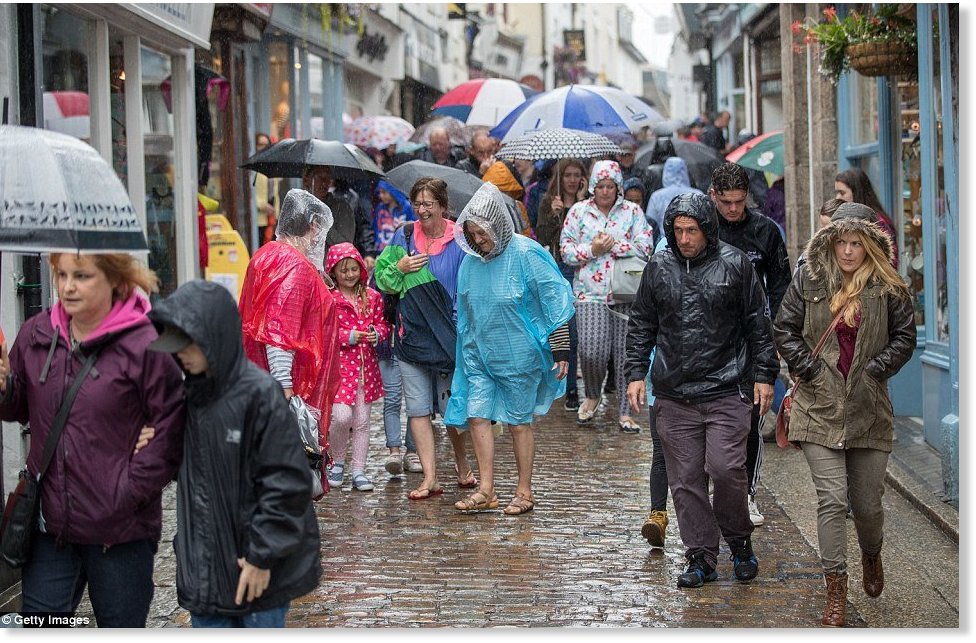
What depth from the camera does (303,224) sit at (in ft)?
22.4

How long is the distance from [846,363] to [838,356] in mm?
48

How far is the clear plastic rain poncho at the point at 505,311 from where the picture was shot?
25.0 ft

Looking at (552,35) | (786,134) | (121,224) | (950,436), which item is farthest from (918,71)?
(552,35)

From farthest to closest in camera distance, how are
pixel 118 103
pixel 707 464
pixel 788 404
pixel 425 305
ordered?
pixel 118 103
pixel 425 305
pixel 707 464
pixel 788 404

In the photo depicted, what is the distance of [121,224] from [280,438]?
877mm

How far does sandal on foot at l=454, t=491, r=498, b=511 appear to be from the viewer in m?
7.76

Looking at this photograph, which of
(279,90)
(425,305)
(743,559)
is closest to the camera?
(743,559)

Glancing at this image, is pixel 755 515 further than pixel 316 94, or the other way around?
pixel 316 94

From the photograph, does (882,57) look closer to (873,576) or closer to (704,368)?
(704,368)

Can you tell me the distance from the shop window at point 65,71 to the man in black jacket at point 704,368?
459 centimetres

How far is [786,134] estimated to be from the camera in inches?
576

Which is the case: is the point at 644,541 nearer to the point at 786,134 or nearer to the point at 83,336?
the point at 83,336

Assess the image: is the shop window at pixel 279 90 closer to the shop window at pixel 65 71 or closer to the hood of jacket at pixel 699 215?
the shop window at pixel 65 71

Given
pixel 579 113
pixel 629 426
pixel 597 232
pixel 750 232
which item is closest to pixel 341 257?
pixel 750 232
